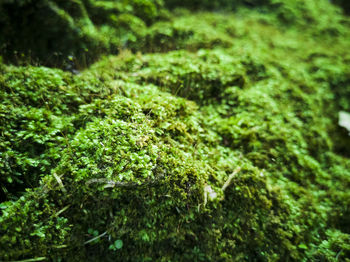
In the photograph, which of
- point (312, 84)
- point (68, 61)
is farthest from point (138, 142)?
point (312, 84)

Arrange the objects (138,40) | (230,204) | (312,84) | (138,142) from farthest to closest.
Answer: (312,84) → (138,40) → (230,204) → (138,142)

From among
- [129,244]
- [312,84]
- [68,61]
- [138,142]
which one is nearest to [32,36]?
[68,61]

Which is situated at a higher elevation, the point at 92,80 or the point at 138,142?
the point at 92,80

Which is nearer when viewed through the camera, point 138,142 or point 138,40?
point 138,142

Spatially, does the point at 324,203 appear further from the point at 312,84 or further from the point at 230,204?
the point at 312,84

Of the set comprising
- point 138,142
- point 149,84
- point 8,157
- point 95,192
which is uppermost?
point 149,84

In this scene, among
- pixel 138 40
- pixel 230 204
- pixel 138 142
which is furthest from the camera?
pixel 138 40

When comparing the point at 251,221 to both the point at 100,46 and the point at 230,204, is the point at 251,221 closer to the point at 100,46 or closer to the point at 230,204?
the point at 230,204
